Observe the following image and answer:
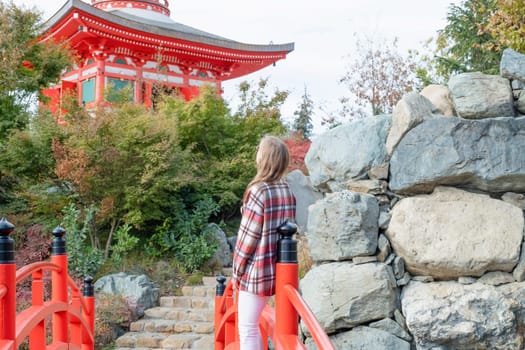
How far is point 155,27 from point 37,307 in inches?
425

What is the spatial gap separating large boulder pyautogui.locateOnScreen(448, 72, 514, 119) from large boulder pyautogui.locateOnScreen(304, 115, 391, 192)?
0.72m

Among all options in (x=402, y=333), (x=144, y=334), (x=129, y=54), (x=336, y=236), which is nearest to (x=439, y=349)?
(x=402, y=333)

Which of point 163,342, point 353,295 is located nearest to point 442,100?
point 353,295

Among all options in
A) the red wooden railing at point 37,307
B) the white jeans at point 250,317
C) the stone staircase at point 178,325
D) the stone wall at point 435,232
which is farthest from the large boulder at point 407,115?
the stone staircase at point 178,325

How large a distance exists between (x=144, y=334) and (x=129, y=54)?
8.52 meters

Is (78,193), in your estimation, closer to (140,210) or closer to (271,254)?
(140,210)

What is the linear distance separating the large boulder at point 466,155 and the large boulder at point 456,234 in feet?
0.52

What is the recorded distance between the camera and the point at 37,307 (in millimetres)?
3609

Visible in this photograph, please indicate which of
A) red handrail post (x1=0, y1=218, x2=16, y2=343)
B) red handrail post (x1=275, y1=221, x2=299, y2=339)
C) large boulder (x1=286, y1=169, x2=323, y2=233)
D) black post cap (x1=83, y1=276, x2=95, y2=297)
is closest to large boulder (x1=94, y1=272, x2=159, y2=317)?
black post cap (x1=83, y1=276, x2=95, y2=297)

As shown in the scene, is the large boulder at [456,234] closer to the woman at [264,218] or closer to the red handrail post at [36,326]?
the woman at [264,218]

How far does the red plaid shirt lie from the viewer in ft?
8.76

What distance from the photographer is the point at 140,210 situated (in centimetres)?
887

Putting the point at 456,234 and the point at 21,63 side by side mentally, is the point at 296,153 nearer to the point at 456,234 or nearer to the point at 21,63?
the point at 21,63

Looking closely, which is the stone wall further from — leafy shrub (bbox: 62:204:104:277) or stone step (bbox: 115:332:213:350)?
leafy shrub (bbox: 62:204:104:277)
